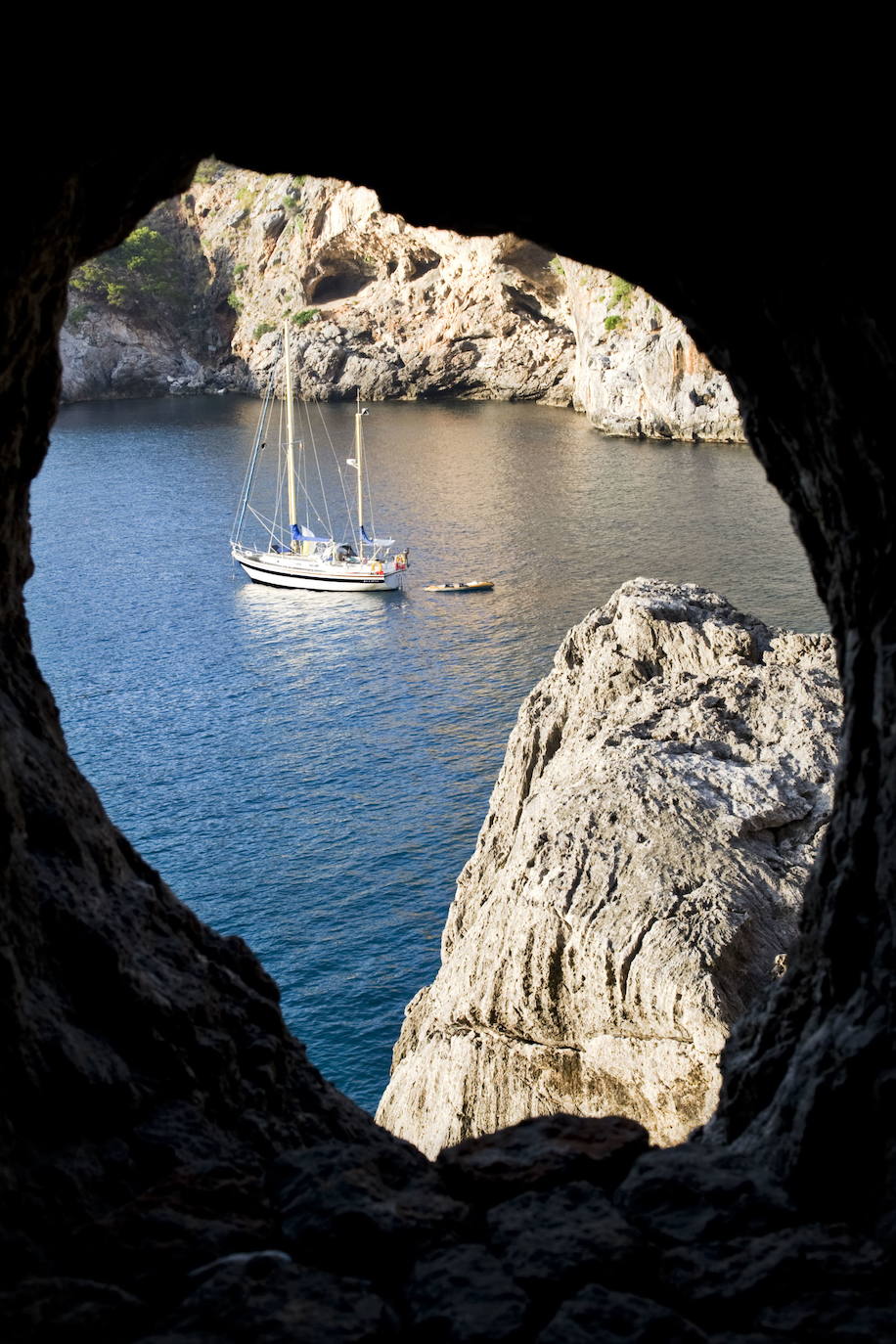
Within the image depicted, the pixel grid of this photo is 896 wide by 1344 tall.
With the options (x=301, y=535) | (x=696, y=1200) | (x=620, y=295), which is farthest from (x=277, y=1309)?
(x=620, y=295)

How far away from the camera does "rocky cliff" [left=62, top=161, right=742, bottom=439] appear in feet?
439

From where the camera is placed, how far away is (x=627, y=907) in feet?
54.7

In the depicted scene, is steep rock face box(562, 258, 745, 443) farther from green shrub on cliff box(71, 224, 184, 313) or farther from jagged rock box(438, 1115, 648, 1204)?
jagged rock box(438, 1115, 648, 1204)

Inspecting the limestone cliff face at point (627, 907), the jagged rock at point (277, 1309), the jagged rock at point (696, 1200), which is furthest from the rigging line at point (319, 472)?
the jagged rock at point (277, 1309)

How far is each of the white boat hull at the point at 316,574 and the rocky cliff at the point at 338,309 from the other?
51.1 metres

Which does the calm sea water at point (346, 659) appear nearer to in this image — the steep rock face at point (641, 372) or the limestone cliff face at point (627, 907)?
the steep rock face at point (641, 372)

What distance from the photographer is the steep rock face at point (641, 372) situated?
348 feet

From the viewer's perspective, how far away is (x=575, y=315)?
12700 cm

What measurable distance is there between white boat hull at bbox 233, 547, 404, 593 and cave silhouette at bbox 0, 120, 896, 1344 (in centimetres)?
5960

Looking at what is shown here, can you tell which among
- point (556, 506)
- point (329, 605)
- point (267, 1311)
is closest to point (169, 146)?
point (267, 1311)

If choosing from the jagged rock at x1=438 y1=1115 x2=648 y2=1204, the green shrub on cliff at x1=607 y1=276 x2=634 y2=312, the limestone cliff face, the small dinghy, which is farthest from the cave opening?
the green shrub on cliff at x1=607 y1=276 x2=634 y2=312

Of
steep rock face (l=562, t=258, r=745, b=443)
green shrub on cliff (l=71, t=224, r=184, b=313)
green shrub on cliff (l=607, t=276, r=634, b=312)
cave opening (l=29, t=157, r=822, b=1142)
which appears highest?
green shrub on cliff (l=71, t=224, r=184, b=313)

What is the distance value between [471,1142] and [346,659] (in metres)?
51.0

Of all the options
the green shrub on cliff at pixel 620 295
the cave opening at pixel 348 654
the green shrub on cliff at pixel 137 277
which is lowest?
the cave opening at pixel 348 654
